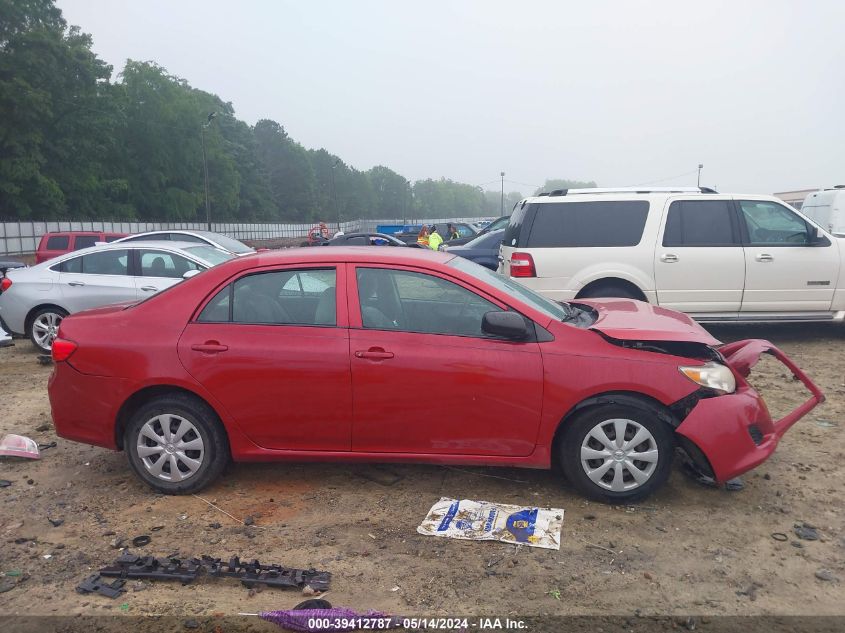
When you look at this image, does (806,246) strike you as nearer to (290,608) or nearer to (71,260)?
(290,608)

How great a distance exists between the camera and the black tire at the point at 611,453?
408 cm

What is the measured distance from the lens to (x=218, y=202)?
8400cm

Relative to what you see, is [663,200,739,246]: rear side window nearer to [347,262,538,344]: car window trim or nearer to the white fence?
[347,262,538,344]: car window trim

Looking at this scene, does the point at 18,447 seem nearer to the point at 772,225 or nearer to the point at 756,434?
the point at 756,434

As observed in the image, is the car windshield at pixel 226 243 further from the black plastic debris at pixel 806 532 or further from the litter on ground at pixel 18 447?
the black plastic debris at pixel 806 532

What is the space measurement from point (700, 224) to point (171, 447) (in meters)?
6.91

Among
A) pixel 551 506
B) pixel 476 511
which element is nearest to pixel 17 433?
pixel 476 511

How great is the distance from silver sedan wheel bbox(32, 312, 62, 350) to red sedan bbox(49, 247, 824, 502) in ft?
17.5

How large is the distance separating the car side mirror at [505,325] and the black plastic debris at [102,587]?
2.45 metres

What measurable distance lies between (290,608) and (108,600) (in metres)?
0.94

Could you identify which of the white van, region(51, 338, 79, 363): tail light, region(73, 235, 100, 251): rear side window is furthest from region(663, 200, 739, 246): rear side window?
region(73, 235, 100, 251): rear side window

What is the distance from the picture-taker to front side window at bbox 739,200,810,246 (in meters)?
8.48

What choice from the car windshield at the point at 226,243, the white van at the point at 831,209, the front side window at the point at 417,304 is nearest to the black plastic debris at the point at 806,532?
the front side window at the point at 417,304

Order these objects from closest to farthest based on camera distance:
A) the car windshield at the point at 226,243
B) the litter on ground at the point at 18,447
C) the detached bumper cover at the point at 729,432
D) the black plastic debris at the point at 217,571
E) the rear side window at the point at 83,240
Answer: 1. the black plastic debris at the point at 217,571
2. the detached bumper cover at the point at 729,432
3. the litter on ground at the point at 18,447
4. the car windshield at the point at 226,243
5. the rear side window at the point at 83,240
